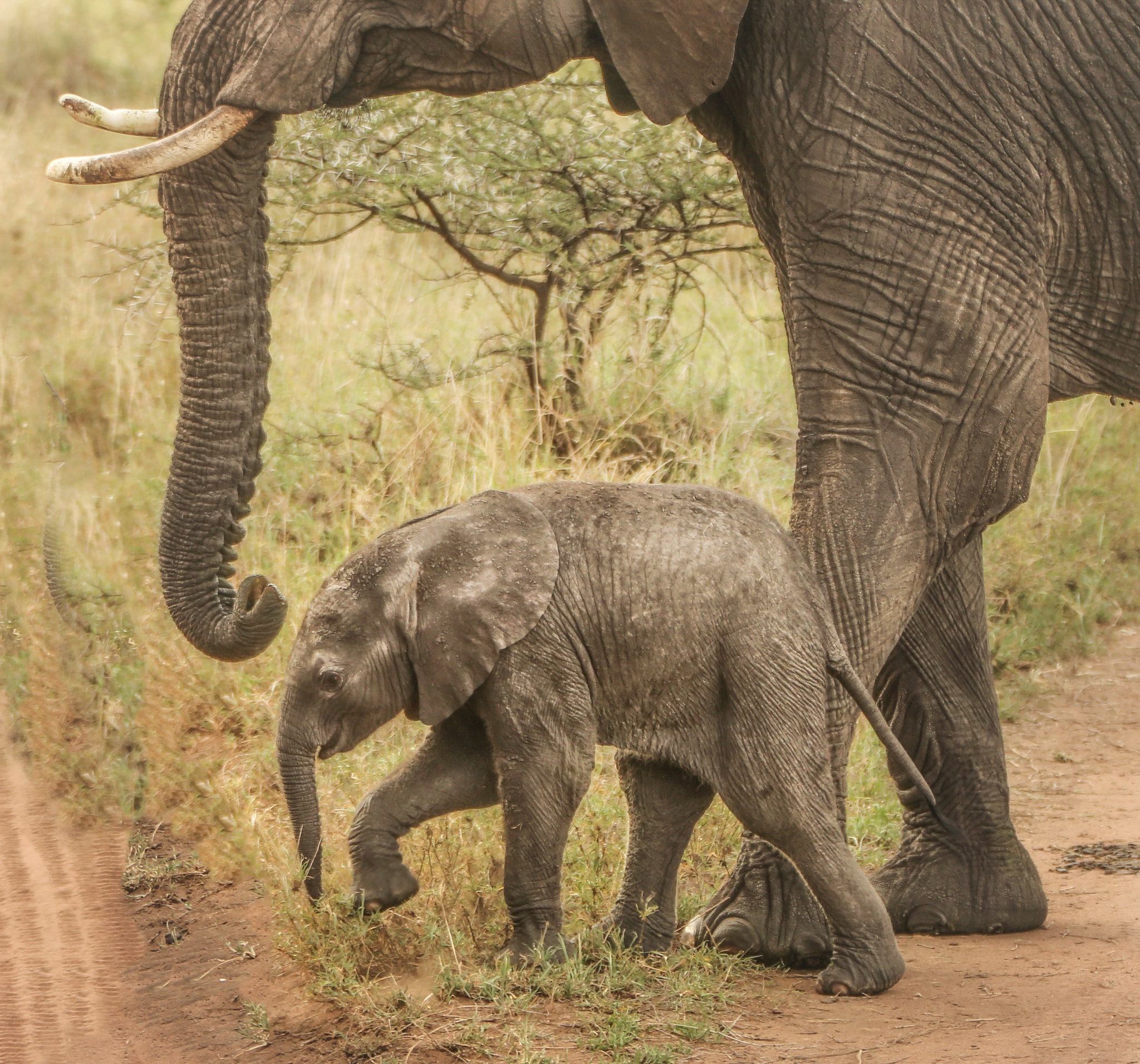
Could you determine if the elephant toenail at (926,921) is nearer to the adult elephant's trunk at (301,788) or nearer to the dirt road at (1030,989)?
the dirt road at (1030,989)

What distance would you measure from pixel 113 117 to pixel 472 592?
1382 millimetres

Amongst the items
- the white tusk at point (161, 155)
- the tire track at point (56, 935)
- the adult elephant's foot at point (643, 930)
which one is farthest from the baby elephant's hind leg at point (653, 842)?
the white tusk at point (161, 155)

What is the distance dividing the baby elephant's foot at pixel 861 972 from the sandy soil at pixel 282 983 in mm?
25

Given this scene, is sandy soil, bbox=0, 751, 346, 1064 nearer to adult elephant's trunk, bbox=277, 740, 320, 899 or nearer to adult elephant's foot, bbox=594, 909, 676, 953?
adult elephant's trunk, bbox=277, 740, 320, 899

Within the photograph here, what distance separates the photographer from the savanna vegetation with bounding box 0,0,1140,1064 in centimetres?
454

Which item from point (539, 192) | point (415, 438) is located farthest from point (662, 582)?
point (539, 192)

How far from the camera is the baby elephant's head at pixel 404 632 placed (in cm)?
327

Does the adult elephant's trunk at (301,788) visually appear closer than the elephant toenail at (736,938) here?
Yes

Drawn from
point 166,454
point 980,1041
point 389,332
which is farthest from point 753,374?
point 980,1041

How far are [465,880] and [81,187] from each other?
7.26 metres

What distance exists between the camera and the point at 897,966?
360 centimetres

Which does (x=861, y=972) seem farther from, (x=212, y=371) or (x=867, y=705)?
(x=212, y=371)

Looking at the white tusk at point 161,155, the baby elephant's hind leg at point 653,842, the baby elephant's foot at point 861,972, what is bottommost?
the baby elephant's foot at point 861,972

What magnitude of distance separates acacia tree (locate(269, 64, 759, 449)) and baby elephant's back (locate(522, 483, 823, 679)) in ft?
10.7
